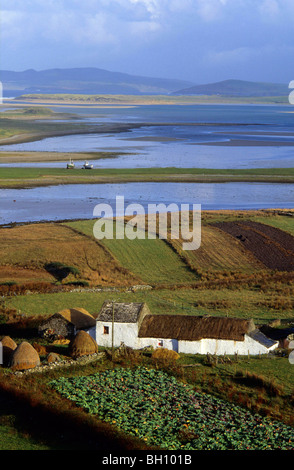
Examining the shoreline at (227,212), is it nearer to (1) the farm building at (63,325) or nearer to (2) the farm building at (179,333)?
(1) the farm building at (63,325)

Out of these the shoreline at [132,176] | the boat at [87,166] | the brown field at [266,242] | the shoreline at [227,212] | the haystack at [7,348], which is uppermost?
the boat at [87,166]

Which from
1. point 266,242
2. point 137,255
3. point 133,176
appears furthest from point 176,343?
point 133,176

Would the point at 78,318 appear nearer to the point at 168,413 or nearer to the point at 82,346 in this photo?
the point at 82,346

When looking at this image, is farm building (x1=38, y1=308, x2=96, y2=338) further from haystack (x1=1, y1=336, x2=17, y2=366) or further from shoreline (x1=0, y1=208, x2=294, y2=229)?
shoreline (x1=0, y1=208, x2=294, y2=229)

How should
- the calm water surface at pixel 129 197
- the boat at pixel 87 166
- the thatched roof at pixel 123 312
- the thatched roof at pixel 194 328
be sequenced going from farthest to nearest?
the boat at pixel 87 166, the calm water surface at pixel 129 197, the thatched roof at pixel 123 312, the thatched roof at pixel 194 328

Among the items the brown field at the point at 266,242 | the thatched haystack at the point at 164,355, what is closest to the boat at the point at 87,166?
the brown field at the point at 266,242

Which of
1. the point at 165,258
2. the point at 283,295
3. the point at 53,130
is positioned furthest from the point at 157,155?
the point at 283,295

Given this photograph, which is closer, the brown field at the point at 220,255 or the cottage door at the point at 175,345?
the cottage door at the point at 175,345
